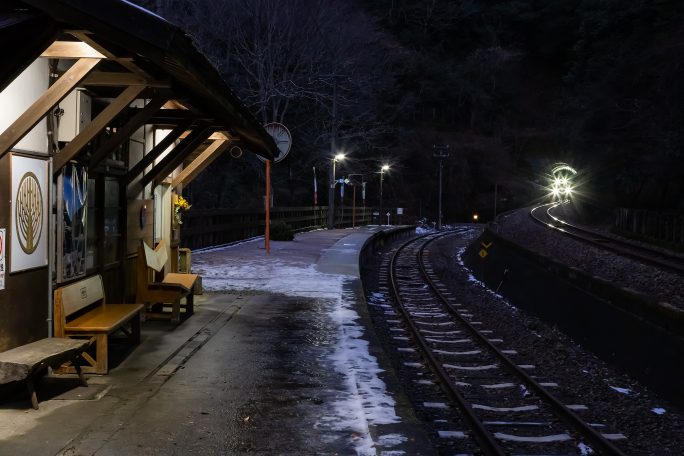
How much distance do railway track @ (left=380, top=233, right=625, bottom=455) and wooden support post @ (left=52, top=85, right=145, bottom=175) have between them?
420 centimetres

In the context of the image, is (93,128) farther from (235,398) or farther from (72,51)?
(235,398)

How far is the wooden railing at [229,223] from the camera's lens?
19.7m

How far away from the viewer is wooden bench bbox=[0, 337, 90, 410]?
5156 mm

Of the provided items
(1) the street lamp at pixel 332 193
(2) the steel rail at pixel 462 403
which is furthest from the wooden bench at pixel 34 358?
(1) the street lamp at pixel 332 193

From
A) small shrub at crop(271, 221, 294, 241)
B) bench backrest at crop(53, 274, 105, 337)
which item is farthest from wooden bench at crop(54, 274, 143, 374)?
small shrub at crop(271, 221, 294, 241)

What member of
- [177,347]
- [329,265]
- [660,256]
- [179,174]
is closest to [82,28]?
[177,347]

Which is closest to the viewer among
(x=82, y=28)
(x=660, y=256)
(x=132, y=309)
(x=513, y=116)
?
(x=82, y=28)

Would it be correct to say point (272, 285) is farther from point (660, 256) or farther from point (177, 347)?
point (660, 256)

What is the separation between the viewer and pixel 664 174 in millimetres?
28531

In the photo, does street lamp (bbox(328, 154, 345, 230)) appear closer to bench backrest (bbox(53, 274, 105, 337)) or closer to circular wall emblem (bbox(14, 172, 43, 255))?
bench backrest (bbox(53, 274, 105, 337))

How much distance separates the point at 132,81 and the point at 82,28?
195 cm

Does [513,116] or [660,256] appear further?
[513,116]

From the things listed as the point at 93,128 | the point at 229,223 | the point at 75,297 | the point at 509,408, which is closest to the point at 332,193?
the point at 229,223

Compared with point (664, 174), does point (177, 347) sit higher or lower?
lower
